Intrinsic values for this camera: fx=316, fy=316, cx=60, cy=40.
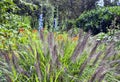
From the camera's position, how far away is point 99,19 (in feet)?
31.6

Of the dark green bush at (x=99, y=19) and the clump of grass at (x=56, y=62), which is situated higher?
the clump of grass at (x=56, y=62)

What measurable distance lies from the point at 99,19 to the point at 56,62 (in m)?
7.50

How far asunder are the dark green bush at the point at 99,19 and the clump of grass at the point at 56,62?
629 cm

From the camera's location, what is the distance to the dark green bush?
30.2 feet

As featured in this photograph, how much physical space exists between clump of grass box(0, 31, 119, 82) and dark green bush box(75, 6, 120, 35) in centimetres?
629

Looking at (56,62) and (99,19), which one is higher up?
(56,62)

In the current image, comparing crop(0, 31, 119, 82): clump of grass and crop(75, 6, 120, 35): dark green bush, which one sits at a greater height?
crop(0, 31, 119, 82): clump of grass

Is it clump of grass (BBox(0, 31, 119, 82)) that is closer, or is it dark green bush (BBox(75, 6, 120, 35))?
clump of grass (BBox(0, 31, 119, 82))

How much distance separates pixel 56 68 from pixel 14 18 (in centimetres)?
207

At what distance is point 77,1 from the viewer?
14.8m

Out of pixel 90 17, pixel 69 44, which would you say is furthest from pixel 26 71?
pixel 90 17

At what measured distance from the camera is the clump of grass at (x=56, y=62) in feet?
7.36

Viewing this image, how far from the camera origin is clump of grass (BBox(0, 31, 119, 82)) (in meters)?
2.24

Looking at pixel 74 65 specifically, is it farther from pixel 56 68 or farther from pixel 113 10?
pixel 113 10
